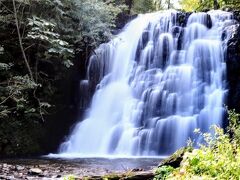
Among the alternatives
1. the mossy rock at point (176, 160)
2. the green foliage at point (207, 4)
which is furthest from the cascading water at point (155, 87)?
the mossy rock at point (176, 160)

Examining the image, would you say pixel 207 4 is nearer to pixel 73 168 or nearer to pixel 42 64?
pixel 42 64

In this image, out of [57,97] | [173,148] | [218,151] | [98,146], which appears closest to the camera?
[218,151]

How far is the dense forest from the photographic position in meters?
13.3

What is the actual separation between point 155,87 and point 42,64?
4677mm

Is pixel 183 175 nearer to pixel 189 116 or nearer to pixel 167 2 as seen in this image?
pixel 189 116

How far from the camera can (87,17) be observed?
15406mm

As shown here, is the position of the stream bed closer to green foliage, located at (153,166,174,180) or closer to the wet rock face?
green foliage, located at (153,166,174,180)

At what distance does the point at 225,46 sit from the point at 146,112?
178 inches

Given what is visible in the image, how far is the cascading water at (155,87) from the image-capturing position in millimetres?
14859

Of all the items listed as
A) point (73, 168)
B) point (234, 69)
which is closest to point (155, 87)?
point (234, 69)

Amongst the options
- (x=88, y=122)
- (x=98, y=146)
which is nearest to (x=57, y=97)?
(x=88, y=122)

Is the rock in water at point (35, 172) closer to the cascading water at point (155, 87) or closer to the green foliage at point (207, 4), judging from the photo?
the cascading water at point (155, 87)

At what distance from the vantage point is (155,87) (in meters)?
16.5

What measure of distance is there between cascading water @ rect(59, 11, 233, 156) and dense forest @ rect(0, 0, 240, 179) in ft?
2.83
